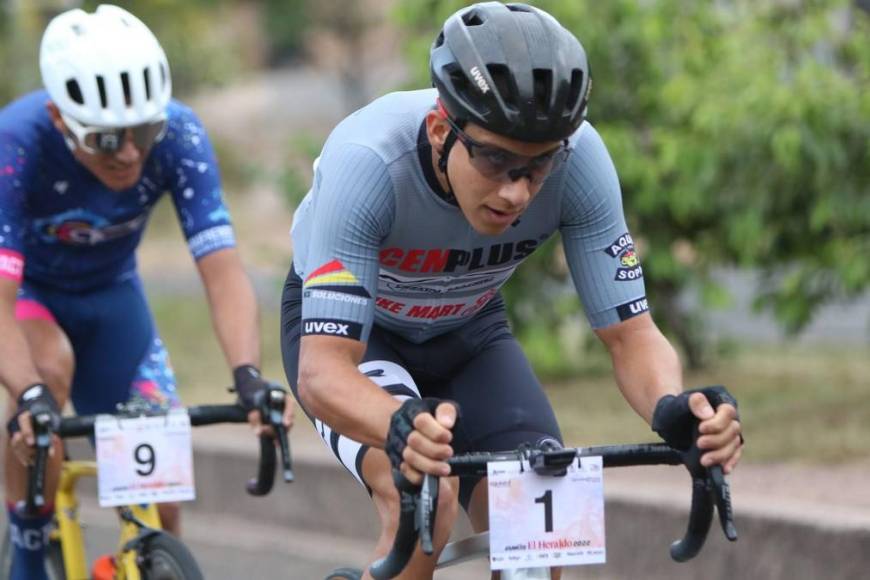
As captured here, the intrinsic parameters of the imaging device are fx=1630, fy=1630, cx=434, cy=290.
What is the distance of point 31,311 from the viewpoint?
5.85 m

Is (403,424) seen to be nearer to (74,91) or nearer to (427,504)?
(427,504)

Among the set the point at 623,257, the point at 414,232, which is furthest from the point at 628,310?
the point at 414,232

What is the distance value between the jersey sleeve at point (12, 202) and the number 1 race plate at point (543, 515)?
7.81 feet

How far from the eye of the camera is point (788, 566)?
617 centimetres

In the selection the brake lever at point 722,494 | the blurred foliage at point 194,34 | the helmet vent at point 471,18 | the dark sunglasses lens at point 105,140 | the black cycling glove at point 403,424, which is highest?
the blurred foliage at point 194,34

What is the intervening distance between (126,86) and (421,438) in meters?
2.55

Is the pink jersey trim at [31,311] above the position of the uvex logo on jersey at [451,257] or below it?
below

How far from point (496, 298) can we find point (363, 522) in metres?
3.57

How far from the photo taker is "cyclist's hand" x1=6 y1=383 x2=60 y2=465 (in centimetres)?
495

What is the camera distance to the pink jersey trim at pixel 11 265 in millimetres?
5316

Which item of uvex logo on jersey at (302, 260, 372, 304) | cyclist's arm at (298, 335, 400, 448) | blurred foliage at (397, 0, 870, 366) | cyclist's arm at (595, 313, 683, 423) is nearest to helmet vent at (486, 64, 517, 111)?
uvex logo on jersey at (302, 260, 372, 304)

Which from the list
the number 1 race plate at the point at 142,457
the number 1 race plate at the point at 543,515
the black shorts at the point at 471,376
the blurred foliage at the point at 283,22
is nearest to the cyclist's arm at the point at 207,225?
the number 1 race plate at the point at 142,457

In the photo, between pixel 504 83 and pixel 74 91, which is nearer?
pixel 504 83

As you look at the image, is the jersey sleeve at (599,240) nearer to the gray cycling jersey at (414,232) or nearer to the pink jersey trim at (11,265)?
the gray cycling jersey at (414,232)
